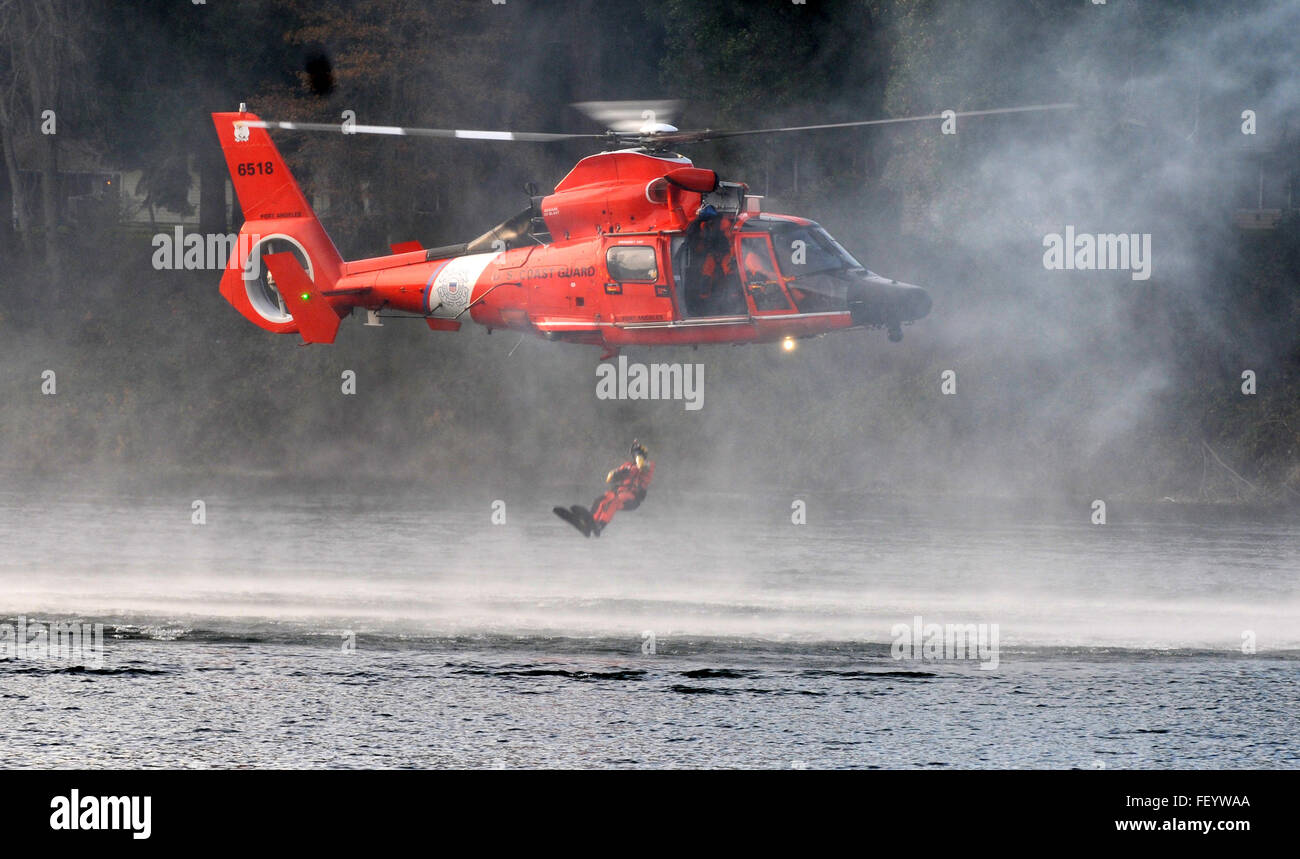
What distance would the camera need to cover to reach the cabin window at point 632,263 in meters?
18.1

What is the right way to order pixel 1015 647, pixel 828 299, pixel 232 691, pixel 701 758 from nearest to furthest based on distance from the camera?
1. pixel 701 758
2. pixel 232 691
3. pixel 828 299
4. pixel 1015 647

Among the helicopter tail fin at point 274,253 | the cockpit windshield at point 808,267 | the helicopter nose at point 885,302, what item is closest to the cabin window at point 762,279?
the cockpit windshield at point 808,267

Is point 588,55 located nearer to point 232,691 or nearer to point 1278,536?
point 1278,536

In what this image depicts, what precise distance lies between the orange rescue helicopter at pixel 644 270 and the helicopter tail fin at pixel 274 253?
4 centimetres

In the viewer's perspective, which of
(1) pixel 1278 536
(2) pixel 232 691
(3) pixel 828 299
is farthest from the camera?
(1) pixel 1278 536

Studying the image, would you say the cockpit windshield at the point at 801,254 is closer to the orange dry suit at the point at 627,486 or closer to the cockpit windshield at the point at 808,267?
the cockpit windshield at the point at 808,267

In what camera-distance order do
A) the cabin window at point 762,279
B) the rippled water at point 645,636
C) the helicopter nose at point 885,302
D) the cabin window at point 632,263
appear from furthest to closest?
the cabin window at point 632,263 → the cabin window at point 762,279 → the helicopter nose at point 885,302 → the rippled water at point 645,636

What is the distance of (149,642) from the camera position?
62.7 feet

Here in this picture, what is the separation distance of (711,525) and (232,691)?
49.3 feet

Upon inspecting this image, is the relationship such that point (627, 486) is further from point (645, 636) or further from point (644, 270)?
point (644, 270)

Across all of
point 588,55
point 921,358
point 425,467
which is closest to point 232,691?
point 425,467

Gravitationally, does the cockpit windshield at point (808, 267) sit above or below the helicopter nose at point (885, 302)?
above

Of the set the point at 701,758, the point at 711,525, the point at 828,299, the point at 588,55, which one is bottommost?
the point at 701,758

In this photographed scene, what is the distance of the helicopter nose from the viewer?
17.7 m
